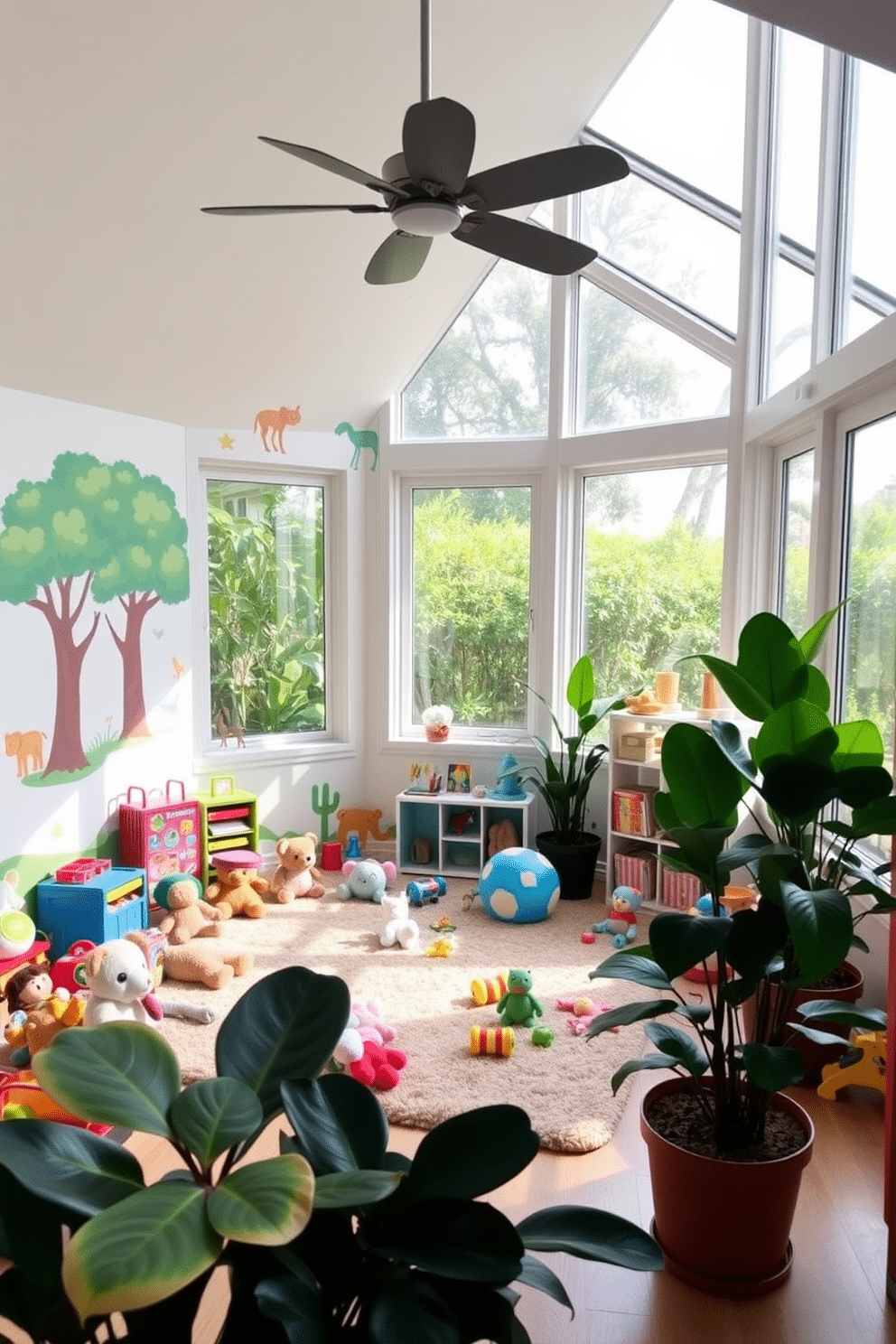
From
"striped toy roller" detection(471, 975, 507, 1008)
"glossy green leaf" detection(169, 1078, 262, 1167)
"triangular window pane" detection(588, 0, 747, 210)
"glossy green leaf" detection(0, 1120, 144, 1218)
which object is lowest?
"striped toy roller" detection(471, 975, 507, 1008)

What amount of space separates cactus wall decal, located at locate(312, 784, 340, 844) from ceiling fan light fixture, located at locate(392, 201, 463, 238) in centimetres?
344

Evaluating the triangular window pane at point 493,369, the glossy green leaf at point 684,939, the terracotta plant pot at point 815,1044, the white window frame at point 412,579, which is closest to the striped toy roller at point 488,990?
the terracotta plant pot at point 815,1044

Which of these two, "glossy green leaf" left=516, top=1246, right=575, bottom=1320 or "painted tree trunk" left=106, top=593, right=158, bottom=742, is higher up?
"painted tree trunk" left=106, top=593, right=158, bottom=742

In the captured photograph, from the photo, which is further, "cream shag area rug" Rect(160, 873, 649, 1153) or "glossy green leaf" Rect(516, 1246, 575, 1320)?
"cream shag area rug" Rect(160, 873, 649, 1153)

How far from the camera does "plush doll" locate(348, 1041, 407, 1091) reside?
9.46 ft

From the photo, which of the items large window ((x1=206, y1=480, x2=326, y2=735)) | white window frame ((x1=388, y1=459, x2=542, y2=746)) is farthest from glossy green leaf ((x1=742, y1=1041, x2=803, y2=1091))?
large window ((x1=206, y1=480, x2=326, y2=735))

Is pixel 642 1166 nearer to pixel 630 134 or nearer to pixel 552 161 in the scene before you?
pixel 552 161

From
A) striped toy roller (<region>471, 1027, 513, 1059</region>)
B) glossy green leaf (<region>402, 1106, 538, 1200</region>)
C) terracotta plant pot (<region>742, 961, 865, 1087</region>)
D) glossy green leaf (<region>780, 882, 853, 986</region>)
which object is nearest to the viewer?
glossy green leaf (<region>402, 1106, 538, 1200</region>)

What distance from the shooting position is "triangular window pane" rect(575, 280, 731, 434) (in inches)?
183

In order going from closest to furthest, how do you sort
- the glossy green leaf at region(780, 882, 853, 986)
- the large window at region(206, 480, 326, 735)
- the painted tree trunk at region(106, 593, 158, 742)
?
the glossy green leaf at region(780, 882, 853, 986) < the painted tree trunk at region(106, 593, 158, 742) < the large window at region(206, 480, 326, 735)

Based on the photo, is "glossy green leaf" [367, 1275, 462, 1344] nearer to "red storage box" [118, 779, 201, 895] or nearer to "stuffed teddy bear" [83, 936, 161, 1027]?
"stuffed teddy bear" [83, 936, 161, 1027]

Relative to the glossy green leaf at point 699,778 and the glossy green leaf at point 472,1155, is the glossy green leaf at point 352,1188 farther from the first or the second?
the glossy green leaf at point 699,778

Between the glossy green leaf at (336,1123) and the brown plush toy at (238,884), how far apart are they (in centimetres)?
341

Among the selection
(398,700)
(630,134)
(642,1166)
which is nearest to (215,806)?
(398,700)
